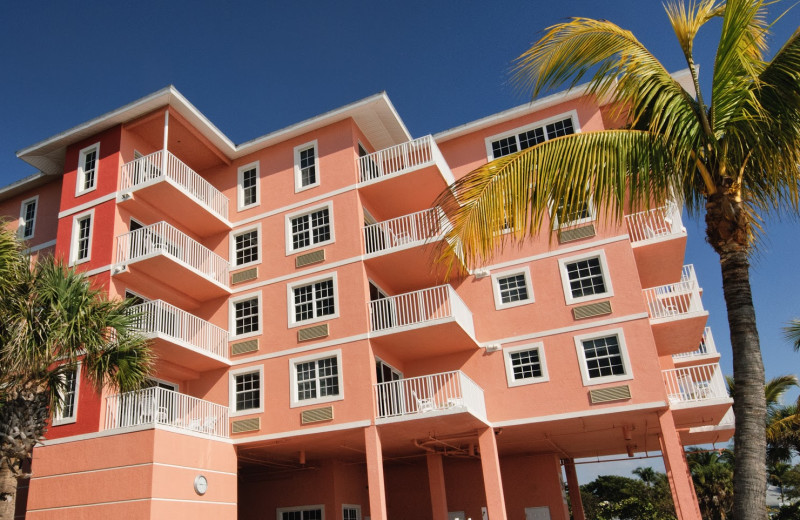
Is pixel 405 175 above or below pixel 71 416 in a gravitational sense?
above

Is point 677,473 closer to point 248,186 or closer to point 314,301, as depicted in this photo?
point 314,301

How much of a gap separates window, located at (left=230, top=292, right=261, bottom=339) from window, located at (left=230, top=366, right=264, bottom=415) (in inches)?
51.7

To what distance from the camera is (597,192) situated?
742cm

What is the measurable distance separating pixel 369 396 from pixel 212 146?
11.3 meters

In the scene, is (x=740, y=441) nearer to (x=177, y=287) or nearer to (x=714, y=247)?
(x=714, y=247)

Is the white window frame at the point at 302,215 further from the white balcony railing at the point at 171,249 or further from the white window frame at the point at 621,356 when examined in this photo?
the white window frame at the point at 621,356

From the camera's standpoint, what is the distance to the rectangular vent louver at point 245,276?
2253 centimetres

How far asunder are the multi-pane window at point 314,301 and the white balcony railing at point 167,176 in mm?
4559

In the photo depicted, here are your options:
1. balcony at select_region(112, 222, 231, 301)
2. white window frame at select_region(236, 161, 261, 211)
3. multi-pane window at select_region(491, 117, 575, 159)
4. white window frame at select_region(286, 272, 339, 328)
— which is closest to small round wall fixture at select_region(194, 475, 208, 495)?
white window frame at select_region(286, 272, 339, 328)

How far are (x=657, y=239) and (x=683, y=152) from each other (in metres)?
13.6

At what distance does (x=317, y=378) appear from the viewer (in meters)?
20.2

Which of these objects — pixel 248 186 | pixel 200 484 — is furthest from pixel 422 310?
pixel 248 186

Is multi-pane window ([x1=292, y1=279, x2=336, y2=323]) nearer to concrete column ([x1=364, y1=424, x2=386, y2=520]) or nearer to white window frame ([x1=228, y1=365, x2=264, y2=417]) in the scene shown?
white window frame ([x1=228, y1=365, x2=264, y2=417])

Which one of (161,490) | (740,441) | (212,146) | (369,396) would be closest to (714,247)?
(740,441)
